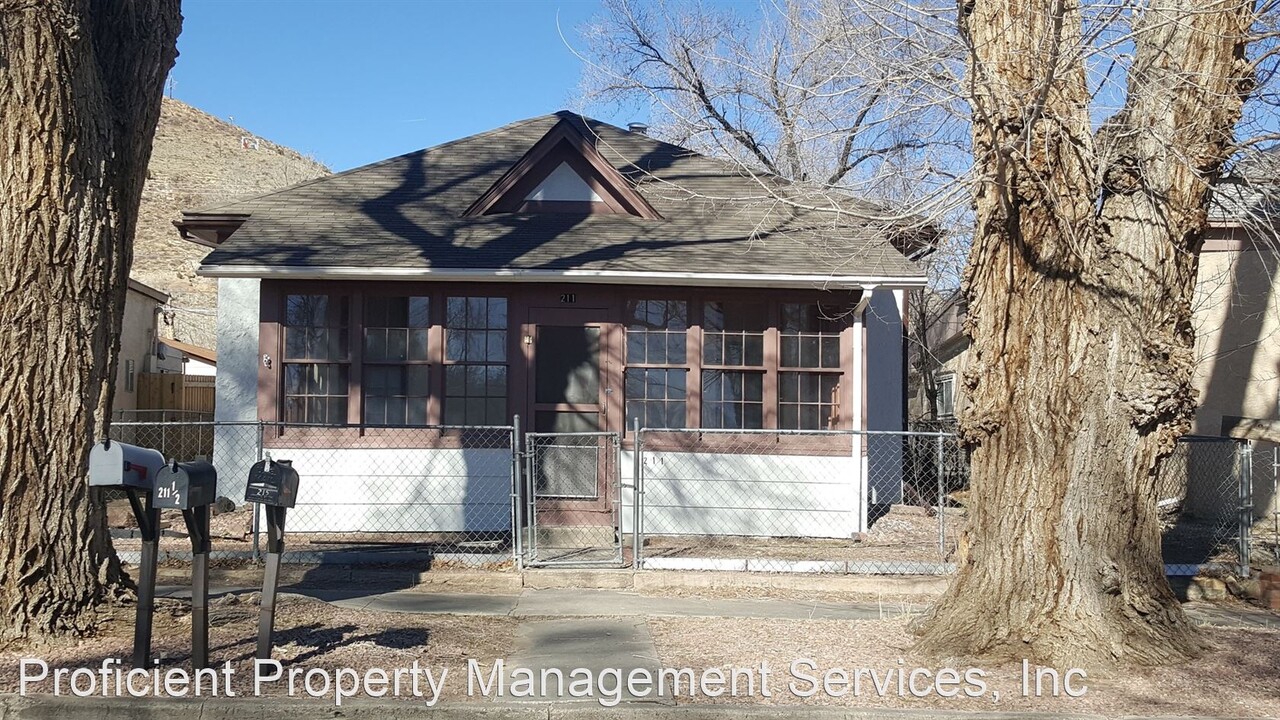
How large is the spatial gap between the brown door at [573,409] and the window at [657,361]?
283 mm

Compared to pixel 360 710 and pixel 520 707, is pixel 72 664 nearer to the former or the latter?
pixel 360 710

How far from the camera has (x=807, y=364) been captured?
13297mm

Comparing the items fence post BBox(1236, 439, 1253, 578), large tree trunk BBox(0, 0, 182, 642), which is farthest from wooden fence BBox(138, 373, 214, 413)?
fence post BBox(1236, 439, 1253, 578)

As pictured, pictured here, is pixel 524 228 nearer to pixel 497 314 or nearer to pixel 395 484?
pixel 497 314

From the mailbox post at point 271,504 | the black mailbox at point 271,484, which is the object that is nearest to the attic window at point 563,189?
the mailbox post at point 271,504

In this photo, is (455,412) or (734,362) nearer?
(455,412)

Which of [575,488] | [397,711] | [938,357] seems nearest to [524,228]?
A: [575,488]

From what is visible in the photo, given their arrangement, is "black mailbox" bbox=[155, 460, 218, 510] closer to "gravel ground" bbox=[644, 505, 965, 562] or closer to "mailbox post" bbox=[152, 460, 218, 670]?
"mailbox post" bbox=[152, 460, 218, 670]

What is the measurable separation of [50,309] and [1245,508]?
9.95 metres

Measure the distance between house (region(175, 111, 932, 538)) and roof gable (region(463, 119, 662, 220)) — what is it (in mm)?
391

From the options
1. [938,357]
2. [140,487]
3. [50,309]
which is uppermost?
[938,357]

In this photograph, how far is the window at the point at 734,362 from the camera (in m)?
13.2

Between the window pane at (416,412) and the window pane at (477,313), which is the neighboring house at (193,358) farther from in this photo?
the window pane at (477,313)

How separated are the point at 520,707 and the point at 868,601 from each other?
4.66 metres
